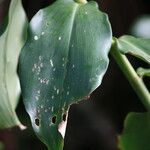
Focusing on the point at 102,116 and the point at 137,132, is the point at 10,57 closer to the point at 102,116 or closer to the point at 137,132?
the point at 137,132

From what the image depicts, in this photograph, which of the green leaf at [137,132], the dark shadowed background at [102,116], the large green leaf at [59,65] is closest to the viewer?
the large green leaf at [59,65]

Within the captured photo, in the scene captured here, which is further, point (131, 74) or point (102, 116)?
point (102, 116)

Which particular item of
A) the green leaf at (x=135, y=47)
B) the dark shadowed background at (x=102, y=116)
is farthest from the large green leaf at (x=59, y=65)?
the dark shadowed background at (x=102, y=116)

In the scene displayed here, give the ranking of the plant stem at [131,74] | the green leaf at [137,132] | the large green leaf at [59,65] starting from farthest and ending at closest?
the green leaf at [137,132], the plant stem at [131,74], the large green leaf at [59,65]

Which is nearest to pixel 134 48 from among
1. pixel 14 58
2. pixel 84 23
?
pixel 84 23

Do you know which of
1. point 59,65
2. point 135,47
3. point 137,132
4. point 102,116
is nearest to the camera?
point 59,65

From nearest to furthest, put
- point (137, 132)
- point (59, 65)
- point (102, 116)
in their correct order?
point (59, 65), point (137, 132), point (102, 116)

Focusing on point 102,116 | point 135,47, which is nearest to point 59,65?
point 135,47

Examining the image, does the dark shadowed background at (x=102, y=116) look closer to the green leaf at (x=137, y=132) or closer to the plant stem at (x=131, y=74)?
the green leaf at (x=137, y=132)
